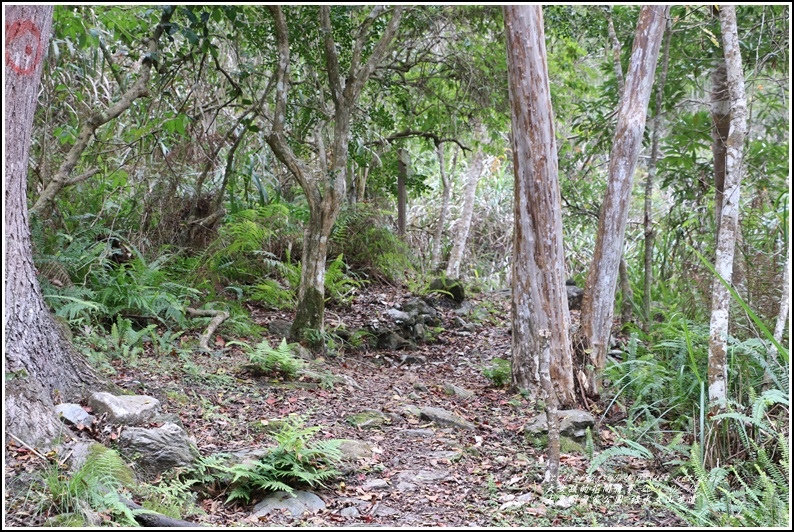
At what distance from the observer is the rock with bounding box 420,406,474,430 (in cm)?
598

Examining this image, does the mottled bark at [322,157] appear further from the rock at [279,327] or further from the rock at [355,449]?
Answer: the rock at [355,449]

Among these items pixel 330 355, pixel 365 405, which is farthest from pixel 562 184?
pixel 365 405

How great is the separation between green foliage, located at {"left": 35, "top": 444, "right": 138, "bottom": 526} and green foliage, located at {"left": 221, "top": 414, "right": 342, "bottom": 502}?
29.7 inches

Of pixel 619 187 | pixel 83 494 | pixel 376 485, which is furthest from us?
pixel 619 187

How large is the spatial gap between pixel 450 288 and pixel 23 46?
7.69m

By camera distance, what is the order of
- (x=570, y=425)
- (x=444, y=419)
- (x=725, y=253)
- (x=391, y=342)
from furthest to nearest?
(x=391, y=342)
(x=444, y=419)
(x=570, y=425)
(x=725, y=253)

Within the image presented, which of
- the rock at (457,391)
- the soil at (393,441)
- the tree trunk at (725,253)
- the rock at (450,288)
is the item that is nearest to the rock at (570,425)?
the soil at (393,441)

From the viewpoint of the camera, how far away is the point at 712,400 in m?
5.09

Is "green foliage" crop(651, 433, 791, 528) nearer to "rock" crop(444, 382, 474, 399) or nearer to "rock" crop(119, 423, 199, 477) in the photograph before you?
"rock" crop(444, 382, 474, 399)

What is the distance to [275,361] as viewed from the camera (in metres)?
6.39

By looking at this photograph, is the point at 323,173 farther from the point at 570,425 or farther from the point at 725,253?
the point at 725,253

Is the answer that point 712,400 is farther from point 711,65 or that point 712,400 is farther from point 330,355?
point 711,65

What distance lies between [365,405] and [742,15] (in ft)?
21.7

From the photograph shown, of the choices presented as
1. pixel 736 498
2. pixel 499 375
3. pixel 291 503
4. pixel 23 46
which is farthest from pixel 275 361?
pixel 736 498
